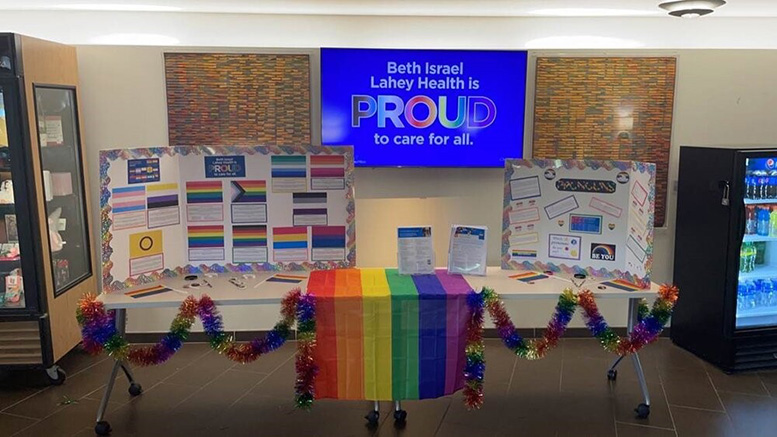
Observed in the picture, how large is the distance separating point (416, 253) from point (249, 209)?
965 millimetres

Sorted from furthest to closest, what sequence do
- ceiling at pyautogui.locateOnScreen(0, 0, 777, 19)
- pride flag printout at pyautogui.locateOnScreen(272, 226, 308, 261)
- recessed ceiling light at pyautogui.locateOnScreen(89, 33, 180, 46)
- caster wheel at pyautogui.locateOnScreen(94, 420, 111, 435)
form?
1. recessed ceiling light at pyautogui.locateOnScreen(89, 33, 180, 46)
2. ceiling at pyautogui.locateOnScreen(0, 0, 777, 19)
3. pride flag printout at pyautogui.locateOnScreen(272, 226, 308, 261)
4. caster wheel at pyautogui.locateOnScreen(94, 420, 111, 435)

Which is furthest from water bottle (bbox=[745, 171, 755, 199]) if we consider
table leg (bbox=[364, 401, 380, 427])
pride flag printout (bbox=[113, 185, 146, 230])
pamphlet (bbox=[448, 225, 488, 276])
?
pride flag printout (bbox=[113, 185, 146, 230])

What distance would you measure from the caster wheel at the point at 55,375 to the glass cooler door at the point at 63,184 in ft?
1.50

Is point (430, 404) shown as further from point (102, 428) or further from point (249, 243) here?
point (102, 428)

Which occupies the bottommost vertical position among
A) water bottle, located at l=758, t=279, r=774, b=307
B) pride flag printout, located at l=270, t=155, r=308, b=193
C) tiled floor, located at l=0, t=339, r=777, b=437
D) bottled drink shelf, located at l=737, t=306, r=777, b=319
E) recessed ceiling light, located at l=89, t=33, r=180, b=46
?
tiled floor, located at l=0, t=339, r=777, b=437

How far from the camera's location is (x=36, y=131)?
11.9ft

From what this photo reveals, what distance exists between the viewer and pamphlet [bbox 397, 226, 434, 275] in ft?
11.0

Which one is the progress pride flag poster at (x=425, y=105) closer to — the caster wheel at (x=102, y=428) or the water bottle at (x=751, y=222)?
the water bottle at (x=751, y=222)

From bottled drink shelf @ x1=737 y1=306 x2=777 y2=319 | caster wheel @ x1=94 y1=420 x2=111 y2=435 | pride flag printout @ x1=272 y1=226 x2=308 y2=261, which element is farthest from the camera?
bottled drink shelf @ x1=737 y1=306 x2=777 y2=319

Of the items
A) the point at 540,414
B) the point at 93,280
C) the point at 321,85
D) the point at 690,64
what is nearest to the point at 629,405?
the point at 540,414

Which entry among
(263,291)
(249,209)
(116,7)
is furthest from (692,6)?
(116,7)

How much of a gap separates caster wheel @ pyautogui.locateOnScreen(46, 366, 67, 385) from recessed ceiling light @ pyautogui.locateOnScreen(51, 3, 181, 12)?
2.34 metres

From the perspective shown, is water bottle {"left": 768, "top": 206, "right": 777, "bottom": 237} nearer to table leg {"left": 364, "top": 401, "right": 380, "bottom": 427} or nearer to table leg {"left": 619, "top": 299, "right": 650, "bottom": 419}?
table leg {"left": 619, "top": 299, "right": 650, "bottom": 419}

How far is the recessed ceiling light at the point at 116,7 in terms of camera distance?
4.08 metres
